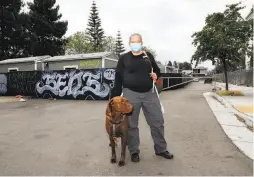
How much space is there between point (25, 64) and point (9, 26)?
14.4 metres

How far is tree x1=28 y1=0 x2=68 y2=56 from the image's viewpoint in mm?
42281

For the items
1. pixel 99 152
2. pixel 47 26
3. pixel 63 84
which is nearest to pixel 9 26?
pixel 47 26

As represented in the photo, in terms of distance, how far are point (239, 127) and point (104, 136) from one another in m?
3.37

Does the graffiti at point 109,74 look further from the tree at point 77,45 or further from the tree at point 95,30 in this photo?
the tree at point 95,30

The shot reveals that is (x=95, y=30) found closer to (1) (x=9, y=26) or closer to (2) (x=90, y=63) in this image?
(1) (x=9, y=26)

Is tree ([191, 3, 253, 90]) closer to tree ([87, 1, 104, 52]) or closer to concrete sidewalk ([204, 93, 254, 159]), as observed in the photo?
concrete sidewalk ([204, 93, 254, 159])

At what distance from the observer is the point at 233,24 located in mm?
15031

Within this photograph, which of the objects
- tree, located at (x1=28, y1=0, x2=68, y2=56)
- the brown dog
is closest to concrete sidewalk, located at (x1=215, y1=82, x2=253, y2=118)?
the brown dog

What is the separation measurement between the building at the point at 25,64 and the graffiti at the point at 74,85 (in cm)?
789

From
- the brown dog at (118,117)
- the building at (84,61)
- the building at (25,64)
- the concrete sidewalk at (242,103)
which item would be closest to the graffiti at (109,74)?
the concrete sidewalk at (242,103)

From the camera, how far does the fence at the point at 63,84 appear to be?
51.2ft

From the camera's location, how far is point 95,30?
Answer: 63562 mm

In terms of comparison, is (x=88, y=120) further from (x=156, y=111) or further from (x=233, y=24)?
(x=233, y=24)

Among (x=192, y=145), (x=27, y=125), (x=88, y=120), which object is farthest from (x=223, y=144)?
(x=27, y=125)
